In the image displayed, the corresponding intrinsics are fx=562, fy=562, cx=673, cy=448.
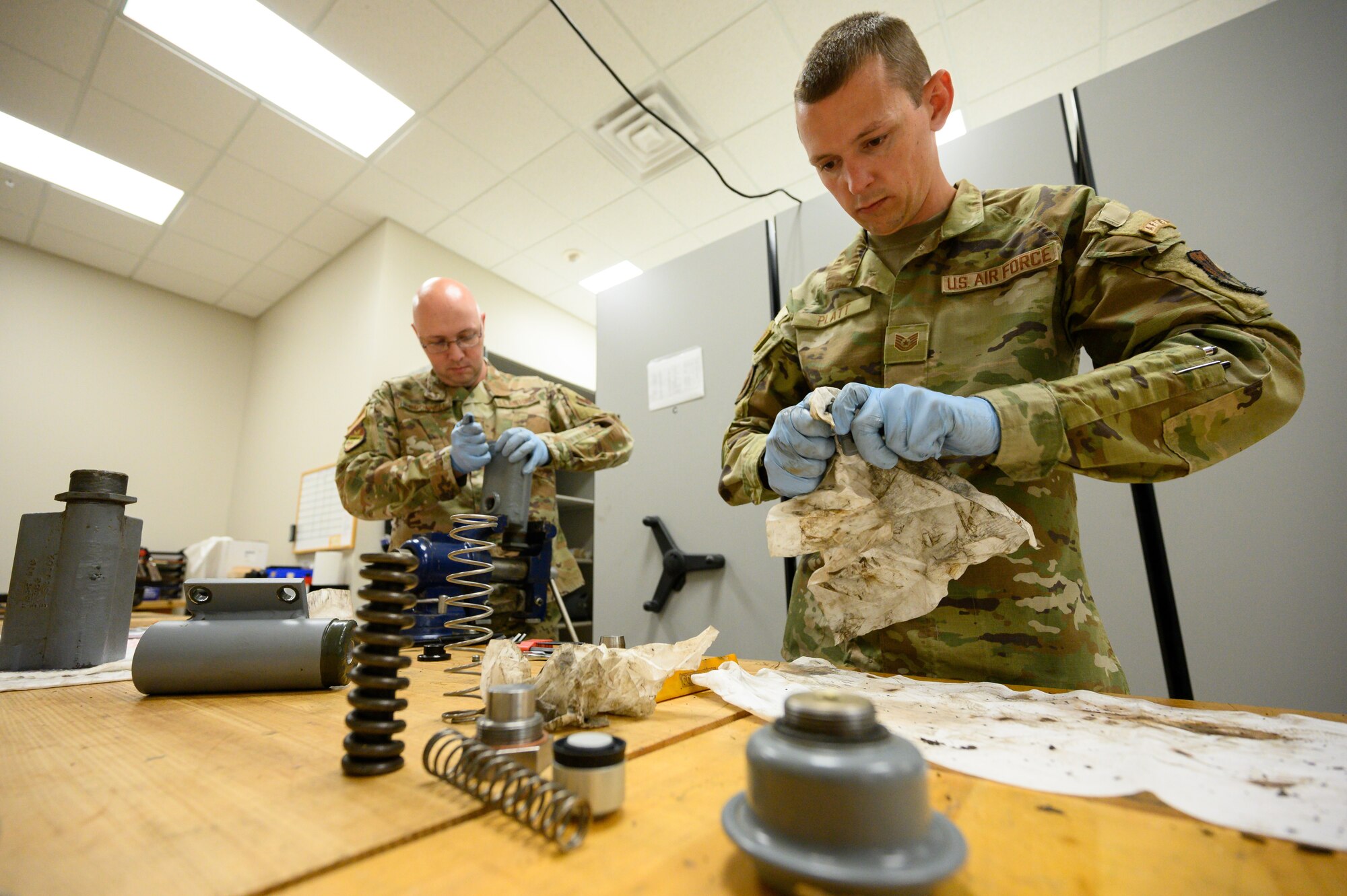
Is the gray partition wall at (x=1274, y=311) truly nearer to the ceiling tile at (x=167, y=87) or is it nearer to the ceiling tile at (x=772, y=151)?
the ceiling tile at (x=772, y=151)

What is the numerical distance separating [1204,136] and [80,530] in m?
2.49

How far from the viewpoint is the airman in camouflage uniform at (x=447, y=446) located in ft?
6.16

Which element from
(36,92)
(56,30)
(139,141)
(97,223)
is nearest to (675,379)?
(56,30)

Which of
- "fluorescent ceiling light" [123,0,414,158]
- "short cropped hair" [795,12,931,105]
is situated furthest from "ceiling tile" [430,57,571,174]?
"short cropped hair" [795,12,931,105]

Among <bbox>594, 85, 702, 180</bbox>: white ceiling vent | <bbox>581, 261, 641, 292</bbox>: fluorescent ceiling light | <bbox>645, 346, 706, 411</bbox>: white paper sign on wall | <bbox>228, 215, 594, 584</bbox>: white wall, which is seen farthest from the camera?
<bbox>581, 261, 641, 292</bbox>: fluorescent ceiling light

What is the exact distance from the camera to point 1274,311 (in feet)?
4.01

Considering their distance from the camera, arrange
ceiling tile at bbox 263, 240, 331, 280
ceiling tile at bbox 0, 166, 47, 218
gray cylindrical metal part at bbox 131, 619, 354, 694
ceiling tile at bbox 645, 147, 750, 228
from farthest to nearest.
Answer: ceiling tile at bbox 263, 240, 331, 280 → ceiling tile at bbox 645, 147, 750, 228 → ceiling tile at bbox 0, 166, 47, 218 → gray cylindrical metal part at bbox 131, 619, 354, 694

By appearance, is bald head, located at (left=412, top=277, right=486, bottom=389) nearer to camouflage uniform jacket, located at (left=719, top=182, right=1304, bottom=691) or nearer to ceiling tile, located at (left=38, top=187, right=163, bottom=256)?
camouflage uniform jacket, located at (left=719, top=182, right=1304, bottom=691)

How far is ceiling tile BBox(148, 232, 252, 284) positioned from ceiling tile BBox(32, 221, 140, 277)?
0.20 meters

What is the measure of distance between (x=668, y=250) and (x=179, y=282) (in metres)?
3.73

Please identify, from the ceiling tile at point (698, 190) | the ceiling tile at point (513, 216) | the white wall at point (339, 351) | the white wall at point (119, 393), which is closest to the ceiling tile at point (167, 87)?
the white wall at point (339, 351)

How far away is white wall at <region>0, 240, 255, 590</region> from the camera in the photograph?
3.65m

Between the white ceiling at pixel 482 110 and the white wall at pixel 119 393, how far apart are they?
0.29m

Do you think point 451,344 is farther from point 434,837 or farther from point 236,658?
point 434,837
